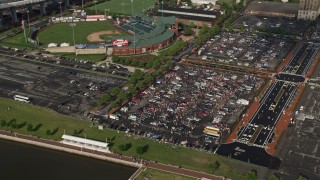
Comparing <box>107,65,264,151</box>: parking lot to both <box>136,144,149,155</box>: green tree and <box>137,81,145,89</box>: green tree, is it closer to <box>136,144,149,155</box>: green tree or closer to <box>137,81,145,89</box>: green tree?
<box>137,81,145,89</box>: green tree

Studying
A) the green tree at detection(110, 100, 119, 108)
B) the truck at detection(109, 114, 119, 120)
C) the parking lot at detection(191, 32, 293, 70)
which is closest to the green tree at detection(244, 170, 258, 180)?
the truck at detection(109, 114, 119, 120)

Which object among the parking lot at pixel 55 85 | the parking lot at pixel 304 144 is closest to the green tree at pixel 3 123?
the parking lot at pixel 55 85

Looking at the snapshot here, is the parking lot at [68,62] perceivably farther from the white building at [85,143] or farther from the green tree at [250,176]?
the green tree at [250,176]

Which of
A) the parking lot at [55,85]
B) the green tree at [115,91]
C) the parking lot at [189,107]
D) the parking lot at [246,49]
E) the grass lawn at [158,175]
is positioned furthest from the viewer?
the parking lot at [246,49]

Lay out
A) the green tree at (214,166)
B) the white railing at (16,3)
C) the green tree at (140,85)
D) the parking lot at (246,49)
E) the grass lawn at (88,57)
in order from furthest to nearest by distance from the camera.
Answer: the white railing at (16,3), the grass lawn at (88,57), the parking lot at (246,49), the green tree at (140,85), the green tree at (214,166)

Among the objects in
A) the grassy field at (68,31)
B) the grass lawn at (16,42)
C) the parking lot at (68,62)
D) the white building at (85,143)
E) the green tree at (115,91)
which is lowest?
the white building at (85,143)

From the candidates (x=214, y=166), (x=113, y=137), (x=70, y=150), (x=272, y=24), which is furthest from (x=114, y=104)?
(x=272, y=24)
